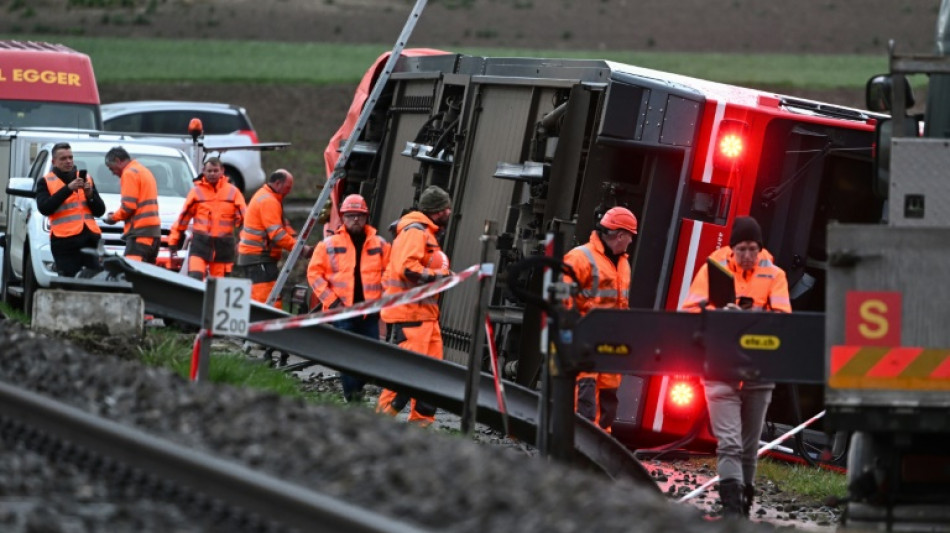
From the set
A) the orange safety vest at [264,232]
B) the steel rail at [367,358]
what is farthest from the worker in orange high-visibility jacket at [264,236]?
the steel rail at [367,358]

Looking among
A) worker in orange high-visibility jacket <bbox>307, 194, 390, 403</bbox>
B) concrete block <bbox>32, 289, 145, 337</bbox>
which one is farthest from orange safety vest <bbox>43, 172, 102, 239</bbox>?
concrete block <bbox>32, 289, 145, 337</bbox>

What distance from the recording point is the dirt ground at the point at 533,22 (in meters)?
72.6

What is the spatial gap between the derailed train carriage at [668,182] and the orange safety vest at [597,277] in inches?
22.7

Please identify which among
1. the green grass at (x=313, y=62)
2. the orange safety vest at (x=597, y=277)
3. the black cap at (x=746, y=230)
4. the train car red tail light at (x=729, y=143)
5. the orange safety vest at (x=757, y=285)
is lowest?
the orange safety vest at (x=597, y=277)

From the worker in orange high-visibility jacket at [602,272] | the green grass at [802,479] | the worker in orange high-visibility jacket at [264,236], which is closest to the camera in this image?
the green grass at [802,479]

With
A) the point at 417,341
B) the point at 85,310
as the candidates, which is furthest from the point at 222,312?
the point at 417,341

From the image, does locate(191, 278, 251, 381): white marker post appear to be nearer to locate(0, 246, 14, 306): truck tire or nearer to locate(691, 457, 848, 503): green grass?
locate(691, 457, 848, 503): green grass

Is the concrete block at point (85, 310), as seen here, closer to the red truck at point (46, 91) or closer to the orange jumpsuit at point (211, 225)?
the orange jumpsuit at point (211, 225)

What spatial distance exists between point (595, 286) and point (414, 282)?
5.68 ft

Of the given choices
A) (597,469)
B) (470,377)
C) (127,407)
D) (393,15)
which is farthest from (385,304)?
(393,15)

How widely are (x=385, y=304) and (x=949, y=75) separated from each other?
3.89m

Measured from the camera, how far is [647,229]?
12.0m

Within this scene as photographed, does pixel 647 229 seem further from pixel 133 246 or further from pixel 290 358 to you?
pixel 133 246

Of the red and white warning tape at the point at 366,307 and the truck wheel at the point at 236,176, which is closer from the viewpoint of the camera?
the red and white warning tape at the point at 366,307
